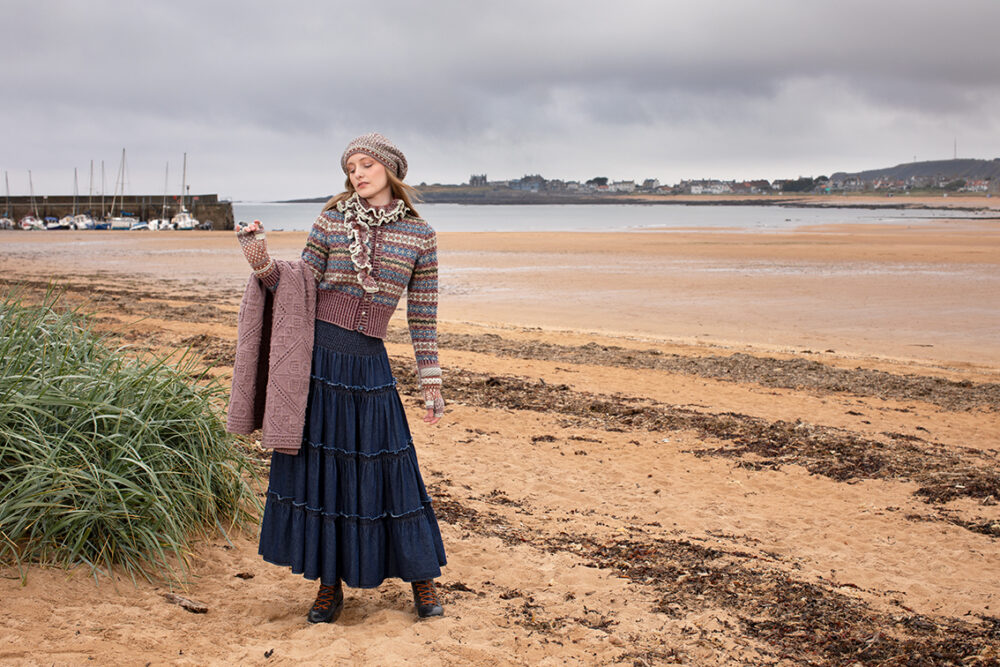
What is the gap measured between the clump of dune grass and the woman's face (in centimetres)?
162

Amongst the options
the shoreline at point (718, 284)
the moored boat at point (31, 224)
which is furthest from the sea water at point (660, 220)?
the moored boat at point (31, 224)

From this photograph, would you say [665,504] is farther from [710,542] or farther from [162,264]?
[162,264]

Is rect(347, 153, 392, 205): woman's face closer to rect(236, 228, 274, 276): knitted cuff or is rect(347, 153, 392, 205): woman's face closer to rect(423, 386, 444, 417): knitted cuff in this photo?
rect(236, 228, 274, 276): knitted cuff

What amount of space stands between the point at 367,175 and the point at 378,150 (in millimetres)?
115

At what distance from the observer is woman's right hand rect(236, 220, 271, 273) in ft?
11.2

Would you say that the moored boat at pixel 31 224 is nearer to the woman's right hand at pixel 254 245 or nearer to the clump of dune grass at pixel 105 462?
the clump of dune grass at pixel 105 462

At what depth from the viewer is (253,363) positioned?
11.9 feet

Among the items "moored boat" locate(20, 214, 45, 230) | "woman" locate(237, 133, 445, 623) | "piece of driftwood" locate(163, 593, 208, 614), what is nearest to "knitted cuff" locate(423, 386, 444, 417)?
"woman" locate(237, 133, 445, 623)

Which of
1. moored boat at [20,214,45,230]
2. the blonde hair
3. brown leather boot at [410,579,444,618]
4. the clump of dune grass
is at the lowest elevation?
brown leather boot at [410,579,444,618]

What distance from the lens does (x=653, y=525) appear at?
213 inches

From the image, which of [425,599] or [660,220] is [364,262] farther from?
[660,220]

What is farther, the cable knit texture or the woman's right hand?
the cable knit texture

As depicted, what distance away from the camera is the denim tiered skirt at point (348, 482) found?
3.64m

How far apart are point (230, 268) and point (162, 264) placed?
3268mm
